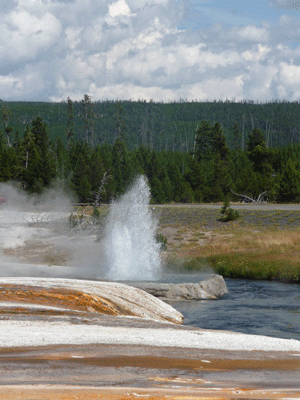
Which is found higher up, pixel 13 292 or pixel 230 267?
pixel 13 292

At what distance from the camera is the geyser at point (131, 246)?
81.6 ft

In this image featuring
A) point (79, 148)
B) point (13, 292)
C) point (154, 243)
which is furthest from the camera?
Answer: point (79, 148)

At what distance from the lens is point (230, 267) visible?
26.5 metres

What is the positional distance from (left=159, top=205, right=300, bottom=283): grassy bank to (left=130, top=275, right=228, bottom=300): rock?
578 centimetres

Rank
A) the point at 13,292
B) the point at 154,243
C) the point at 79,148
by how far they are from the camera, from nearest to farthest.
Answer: the point at 13,292 → the point at 154,243 → the point at 79,148

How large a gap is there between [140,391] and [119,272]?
19.7 metres

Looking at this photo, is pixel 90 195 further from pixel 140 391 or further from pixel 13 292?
pixel 140 391

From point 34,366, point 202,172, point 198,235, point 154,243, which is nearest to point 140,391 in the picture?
point 34,366

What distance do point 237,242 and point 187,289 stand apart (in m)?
14.4

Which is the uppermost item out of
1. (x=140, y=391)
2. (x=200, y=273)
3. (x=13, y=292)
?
(x=140, y=391)

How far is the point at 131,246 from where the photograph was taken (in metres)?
27.6

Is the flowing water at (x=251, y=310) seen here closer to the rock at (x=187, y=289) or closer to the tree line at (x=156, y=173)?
the rock at (x=187, y=289)

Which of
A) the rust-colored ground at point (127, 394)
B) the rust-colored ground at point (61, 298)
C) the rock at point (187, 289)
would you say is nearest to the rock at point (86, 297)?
the rust-colored ground at point (61, 298)

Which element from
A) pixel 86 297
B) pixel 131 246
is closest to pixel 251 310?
pixel 86 297
